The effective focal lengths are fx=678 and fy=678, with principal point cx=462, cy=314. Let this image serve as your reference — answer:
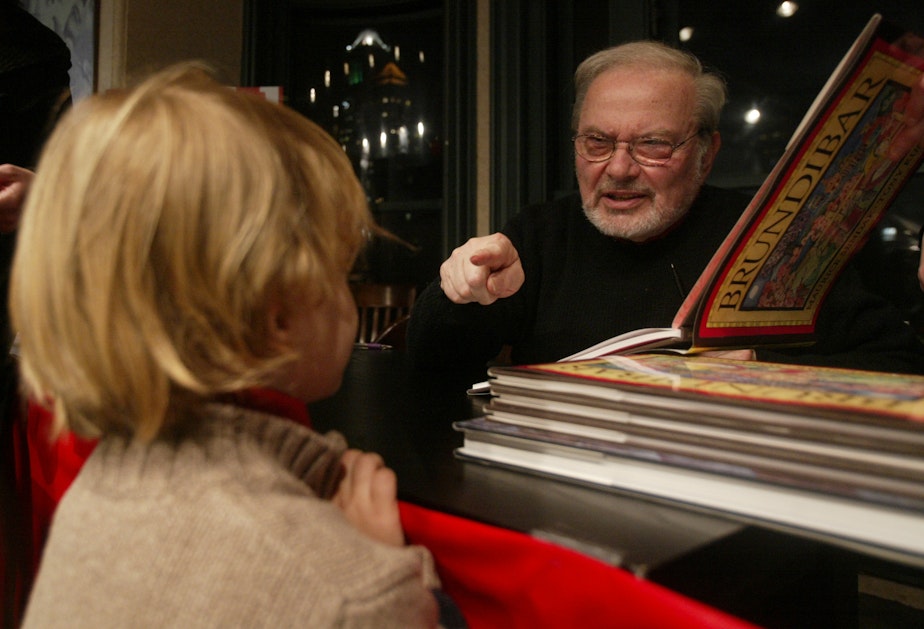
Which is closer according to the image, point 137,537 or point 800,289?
point 137,537

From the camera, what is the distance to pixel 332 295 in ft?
1.69

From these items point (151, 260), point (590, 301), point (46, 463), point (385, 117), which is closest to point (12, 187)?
point (46, 463)

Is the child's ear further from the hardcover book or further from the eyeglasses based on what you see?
the eyeglasses

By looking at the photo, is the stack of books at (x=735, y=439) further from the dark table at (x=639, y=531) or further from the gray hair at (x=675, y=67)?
the gray hair at (x=675, y=67)

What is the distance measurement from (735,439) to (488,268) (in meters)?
0.55

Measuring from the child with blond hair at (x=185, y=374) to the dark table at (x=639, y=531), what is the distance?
62 mm

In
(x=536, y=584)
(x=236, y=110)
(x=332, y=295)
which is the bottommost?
(x=536, y=584)

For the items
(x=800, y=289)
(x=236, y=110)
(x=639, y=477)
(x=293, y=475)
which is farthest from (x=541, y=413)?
(x=800, y=289)

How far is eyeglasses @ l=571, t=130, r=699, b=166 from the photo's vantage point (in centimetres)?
141

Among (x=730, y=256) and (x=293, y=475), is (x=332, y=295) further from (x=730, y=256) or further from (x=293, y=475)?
(x=730, y=256)

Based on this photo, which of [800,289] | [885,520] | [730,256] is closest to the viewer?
[885,520]

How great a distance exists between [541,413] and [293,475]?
204 millimetres

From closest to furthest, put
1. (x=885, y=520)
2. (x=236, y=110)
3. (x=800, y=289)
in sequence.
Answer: (x=885, y=520) < (x=236, y=110) < (x=800, y=289)

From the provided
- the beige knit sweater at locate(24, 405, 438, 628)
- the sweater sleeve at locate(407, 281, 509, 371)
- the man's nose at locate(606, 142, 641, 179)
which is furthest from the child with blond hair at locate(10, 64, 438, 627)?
the man's nose at locate(606, 142, 641, 179)
